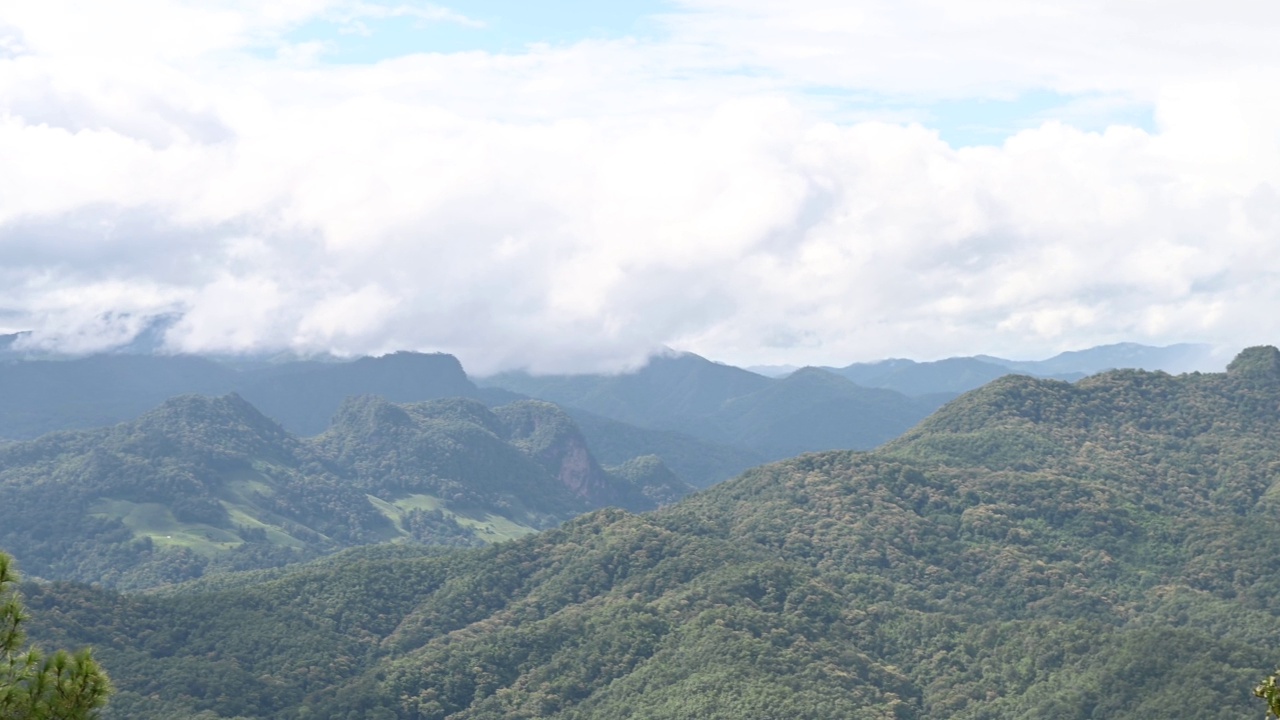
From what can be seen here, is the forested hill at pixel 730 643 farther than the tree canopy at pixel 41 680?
Yes

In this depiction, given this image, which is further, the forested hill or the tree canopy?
the forested hill

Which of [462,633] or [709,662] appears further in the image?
[462,633]

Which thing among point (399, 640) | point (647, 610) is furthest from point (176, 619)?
point (647, 610)

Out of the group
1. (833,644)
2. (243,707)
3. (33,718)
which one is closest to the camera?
(33,718)

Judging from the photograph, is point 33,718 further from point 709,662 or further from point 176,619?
point 176,619

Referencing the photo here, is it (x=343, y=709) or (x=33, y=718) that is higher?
(x=33, y=718)

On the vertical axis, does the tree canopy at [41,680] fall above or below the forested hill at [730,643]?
above

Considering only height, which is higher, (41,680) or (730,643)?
(41,680)

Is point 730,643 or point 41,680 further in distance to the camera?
point 730,643

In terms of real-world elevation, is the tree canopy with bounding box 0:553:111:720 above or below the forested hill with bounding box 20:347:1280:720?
above

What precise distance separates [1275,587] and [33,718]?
17762 centimetres

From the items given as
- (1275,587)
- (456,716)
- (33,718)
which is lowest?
(456,716)

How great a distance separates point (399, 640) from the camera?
613ft

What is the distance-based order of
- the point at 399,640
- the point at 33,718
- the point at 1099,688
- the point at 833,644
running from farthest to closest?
the point at 399,640 < the point at 833,644 < the point at 1099,688 < the point at 33,718
